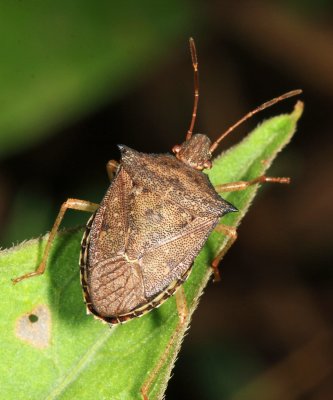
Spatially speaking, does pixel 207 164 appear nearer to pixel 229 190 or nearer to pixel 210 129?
pixel 229 190

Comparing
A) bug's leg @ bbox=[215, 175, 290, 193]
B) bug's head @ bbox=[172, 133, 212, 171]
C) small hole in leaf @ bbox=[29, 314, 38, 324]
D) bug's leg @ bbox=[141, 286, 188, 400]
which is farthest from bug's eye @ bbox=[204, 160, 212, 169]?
small hole in leaf @ bbox=[29, 314, 38, 324]

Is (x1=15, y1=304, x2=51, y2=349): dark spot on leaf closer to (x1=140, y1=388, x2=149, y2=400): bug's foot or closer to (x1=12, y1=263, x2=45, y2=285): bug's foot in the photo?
(x1=12, y1=263, x2=45, y2=285): bug's foot

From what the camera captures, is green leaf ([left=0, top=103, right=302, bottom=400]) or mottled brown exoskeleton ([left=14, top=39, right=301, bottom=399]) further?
mottled brown exoskeleton ([left=14, top=39, right=301, bottom=399])

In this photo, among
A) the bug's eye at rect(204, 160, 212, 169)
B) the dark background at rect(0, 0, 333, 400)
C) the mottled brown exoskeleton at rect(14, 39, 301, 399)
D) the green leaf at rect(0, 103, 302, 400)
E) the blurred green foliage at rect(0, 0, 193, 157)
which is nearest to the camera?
the green leaf at rect(0, 103, 302, 400)

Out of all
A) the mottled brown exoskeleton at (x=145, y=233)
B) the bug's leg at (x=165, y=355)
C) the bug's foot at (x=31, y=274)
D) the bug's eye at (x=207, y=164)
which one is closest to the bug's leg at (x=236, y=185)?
the mottled brown exoskeleton at (x=145, y=233)

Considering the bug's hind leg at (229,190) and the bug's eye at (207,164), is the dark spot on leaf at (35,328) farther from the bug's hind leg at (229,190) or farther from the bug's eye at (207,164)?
the bug's eye at (207,164)

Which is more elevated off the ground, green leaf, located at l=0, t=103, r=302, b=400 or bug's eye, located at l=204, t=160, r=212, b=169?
bug's eye, located at l=204, t=160, r=212, b=169
